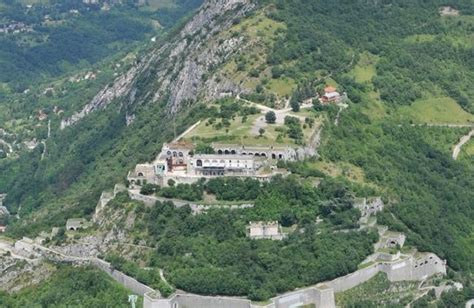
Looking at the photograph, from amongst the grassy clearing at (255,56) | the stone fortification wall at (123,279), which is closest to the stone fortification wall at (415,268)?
the stone fortification wall at (123,279)

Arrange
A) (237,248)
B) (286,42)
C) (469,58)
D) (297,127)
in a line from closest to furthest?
(237,248), (297,127), (286,42), (469,58)

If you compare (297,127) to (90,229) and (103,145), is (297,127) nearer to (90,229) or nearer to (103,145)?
(90,229)

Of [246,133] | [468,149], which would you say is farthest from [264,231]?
[468,149]

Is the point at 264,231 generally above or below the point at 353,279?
above

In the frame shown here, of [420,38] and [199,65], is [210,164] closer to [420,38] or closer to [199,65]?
[199,65]

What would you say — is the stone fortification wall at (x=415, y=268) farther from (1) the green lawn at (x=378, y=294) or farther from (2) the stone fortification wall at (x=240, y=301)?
(2) the stone fortification wall at (x=240, y=301)

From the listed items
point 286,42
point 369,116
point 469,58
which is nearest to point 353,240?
point 369,116
